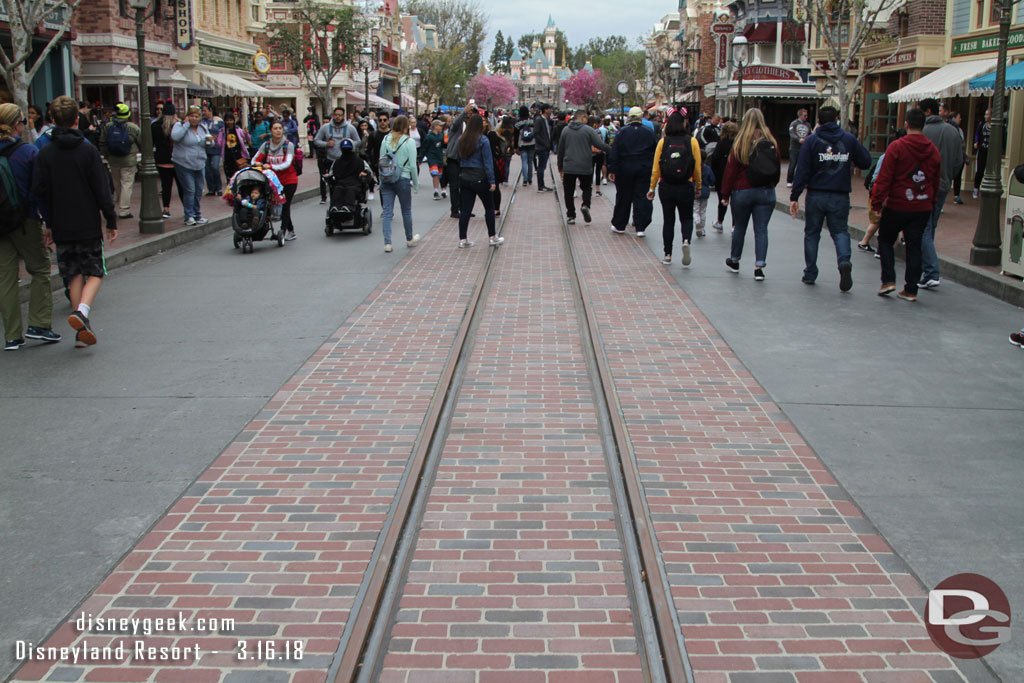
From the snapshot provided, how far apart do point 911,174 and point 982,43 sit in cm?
1770

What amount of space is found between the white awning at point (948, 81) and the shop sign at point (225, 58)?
2319cm

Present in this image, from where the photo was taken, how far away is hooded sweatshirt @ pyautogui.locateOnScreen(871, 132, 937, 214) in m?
10.2

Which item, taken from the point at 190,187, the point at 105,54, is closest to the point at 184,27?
the point at 105,54

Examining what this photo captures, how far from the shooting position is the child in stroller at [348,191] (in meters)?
15.2

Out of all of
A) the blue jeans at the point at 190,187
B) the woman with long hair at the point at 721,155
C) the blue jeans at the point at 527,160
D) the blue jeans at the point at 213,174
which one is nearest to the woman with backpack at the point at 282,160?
the blue jeans at the point at 190,187

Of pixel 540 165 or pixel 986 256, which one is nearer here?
pixel 986 256

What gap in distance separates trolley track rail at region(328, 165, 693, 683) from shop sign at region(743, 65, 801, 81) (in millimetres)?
48057

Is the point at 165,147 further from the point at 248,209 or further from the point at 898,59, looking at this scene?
the point at 898,59

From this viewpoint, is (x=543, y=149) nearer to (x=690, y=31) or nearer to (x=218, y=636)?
(x=218, y=636)

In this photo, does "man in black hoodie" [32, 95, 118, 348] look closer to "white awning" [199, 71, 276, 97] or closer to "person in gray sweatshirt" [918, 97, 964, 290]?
"person in gray sweatshirt" [918, 97, 964, 290]

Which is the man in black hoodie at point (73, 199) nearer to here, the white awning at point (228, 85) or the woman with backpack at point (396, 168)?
the woman with backpack at point (396, 168)

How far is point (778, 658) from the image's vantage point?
3.60 meters

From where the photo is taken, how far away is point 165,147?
1684 centimetres

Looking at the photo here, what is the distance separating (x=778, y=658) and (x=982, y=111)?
26.5 m
